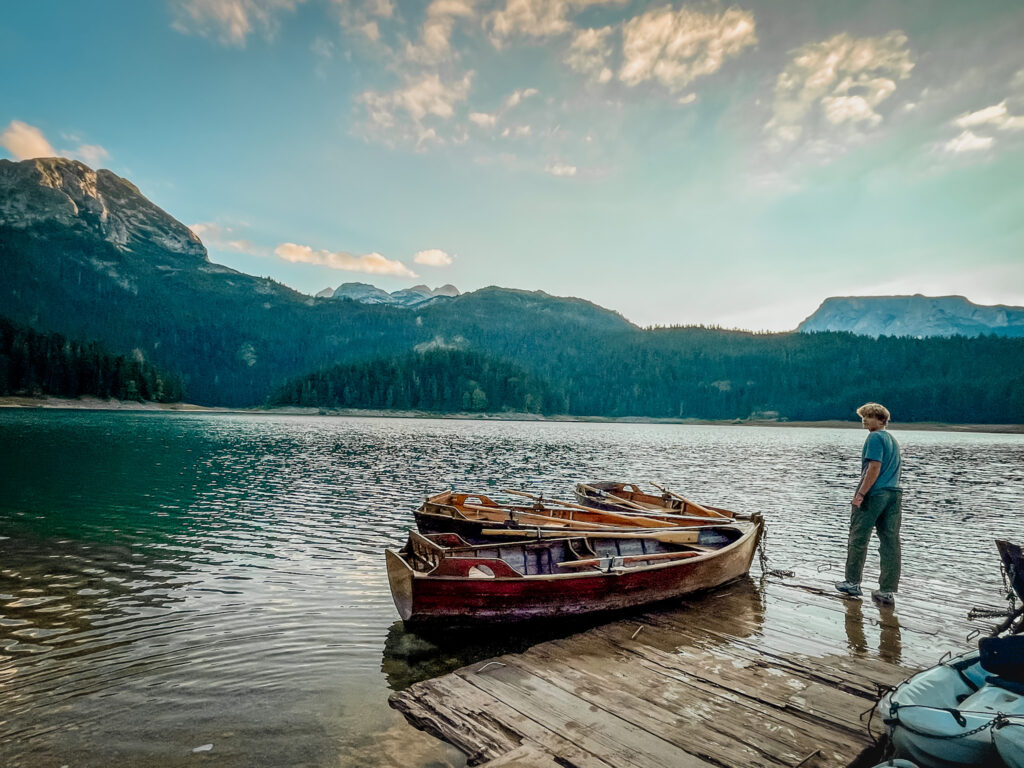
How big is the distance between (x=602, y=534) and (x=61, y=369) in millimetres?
159243

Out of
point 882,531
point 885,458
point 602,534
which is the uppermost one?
point 885,458

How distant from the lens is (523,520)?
1605 centimetres

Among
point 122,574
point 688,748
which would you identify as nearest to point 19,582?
point 122,574

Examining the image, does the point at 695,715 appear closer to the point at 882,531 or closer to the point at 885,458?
the point at 885,458

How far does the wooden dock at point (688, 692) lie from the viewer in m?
6.07

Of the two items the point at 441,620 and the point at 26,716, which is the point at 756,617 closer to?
the point at 441,620

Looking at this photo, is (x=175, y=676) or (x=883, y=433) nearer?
(x=175, y=676)

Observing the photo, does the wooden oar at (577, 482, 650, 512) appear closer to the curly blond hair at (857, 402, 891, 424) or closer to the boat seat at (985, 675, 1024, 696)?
the curly blond hair at (857, 402, 891, 424)

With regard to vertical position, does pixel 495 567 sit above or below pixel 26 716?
above

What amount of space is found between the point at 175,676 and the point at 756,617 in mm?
10915

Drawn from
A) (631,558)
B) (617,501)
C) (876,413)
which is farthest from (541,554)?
(876,413)

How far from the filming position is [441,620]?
1017cm

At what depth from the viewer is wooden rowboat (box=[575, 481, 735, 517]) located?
60.3ft

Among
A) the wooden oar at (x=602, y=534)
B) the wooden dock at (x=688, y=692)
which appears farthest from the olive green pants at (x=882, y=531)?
the wooden oar at (x=602, y=534)
